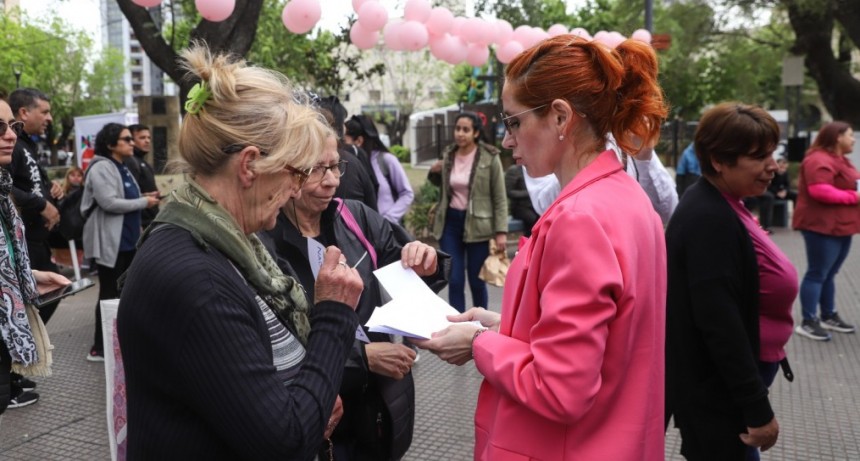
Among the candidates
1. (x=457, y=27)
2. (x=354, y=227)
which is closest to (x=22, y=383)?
(x=354, y=227)

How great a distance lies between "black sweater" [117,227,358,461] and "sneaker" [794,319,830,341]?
6074 millimetres

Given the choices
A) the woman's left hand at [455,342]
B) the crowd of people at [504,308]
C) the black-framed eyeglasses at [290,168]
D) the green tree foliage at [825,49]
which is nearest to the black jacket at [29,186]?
the crowd of people at [504,308]

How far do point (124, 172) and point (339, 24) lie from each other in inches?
188

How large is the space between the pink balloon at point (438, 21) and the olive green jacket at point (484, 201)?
343 centimetres

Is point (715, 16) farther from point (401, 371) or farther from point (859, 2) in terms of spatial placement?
point (401, 371)

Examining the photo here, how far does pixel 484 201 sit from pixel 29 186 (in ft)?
11.4

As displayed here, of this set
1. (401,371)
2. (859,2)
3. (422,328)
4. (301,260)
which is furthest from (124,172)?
(859,2)

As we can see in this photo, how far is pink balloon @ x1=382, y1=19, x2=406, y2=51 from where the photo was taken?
30.5ft

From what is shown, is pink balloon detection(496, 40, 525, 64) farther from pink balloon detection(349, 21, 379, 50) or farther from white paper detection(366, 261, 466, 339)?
white paper detection(366, 261, 466, 339)

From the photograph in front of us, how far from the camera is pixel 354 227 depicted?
2.93 m

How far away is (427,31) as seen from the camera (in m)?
9.58

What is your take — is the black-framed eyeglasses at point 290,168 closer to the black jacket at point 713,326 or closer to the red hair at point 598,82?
the red hair at point 598,82

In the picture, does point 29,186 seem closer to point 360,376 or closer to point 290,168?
point 360,376

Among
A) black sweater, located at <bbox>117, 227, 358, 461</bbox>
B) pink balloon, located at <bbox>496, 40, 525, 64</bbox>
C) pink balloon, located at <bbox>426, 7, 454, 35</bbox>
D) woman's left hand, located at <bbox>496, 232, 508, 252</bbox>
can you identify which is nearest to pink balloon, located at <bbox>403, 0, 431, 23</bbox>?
pink balloon, located at <bbox>426, 7, 454, 35</bbox>
